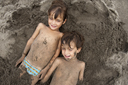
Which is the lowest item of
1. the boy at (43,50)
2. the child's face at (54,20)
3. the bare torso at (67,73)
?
the bare torso at (67,73)

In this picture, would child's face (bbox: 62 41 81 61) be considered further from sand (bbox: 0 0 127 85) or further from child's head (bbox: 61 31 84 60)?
sand (bbox: 0 0 127 85)

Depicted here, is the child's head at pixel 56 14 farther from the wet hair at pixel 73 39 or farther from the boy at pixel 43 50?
the wet hair at pixel 73 39

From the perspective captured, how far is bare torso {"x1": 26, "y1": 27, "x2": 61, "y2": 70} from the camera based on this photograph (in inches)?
89.5

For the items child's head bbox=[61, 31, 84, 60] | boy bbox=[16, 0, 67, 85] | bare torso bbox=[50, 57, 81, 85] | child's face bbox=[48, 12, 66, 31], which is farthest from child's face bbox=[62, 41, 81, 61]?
child's face bbox=[48, 12, 66, 31]

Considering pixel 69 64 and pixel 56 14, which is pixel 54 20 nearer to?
pixel 56 14

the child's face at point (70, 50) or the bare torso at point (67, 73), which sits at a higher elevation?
the child's face at point (70, 50)

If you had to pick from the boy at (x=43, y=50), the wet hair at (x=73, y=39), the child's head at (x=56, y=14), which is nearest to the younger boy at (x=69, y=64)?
the wet hair at (x=73, y=39)

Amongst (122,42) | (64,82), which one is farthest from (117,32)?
(64,82)

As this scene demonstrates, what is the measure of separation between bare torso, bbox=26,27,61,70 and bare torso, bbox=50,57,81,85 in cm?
30

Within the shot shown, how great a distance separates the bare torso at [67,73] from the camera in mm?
2168

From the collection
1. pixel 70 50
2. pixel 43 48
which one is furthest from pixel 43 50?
pixel 70 50

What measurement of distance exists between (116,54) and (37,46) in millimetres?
1574

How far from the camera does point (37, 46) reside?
7.47ft

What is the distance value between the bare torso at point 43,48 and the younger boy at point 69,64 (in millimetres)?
191
